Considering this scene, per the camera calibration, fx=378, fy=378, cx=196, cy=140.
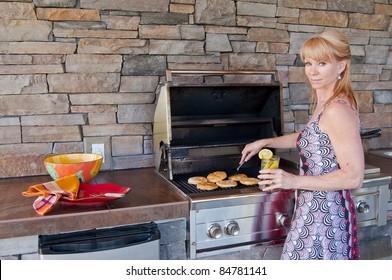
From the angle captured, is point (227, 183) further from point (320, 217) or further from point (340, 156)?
point (340, 156)

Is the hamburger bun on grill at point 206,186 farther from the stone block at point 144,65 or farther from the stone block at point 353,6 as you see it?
the stone block at point 353,6

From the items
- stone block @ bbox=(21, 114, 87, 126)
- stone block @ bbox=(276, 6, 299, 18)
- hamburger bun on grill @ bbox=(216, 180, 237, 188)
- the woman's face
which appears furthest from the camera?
stone block @ bbox=(276, 6, 299, 18)

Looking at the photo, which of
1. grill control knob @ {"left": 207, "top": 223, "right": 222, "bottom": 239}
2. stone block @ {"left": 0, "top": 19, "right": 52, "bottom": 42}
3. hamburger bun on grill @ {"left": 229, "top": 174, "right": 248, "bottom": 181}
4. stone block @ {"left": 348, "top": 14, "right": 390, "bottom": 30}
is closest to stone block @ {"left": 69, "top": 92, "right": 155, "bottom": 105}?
stone block @ {"left": 0, "top": 19, "right": 52, "bottom": 42}

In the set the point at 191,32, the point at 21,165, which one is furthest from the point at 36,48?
the point at 191,32

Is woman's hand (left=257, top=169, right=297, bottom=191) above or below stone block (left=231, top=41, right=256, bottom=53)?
below

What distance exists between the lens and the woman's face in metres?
1.38

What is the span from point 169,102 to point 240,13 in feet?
2.67

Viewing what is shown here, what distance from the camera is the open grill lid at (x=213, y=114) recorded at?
5.77 ft

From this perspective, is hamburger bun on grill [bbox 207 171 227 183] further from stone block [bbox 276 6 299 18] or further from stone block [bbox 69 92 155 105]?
stone block [bbox 276 6 299 18]

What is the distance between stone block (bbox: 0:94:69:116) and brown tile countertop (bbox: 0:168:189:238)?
375 mm

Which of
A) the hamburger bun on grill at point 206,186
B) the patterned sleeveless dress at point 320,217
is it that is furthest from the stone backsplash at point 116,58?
the patterned sleeveless dress at point 320,217

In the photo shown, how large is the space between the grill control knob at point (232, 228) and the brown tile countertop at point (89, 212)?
0.18 m

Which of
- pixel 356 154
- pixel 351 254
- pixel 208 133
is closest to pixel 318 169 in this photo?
pixel 356 154

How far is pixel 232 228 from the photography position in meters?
1.50
